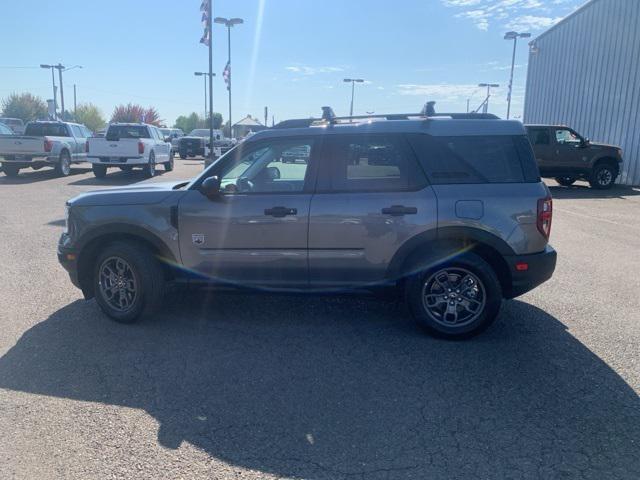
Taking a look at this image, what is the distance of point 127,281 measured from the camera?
16.4 ft

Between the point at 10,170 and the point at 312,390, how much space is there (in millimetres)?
19282

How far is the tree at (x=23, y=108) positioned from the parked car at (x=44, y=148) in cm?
6185

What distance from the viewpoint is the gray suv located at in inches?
178

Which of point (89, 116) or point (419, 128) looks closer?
point (419, 128)

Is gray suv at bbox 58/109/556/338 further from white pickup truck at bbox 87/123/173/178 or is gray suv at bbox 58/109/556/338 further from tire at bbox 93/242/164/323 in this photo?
white pickup truck at bbox 87/123/173/178

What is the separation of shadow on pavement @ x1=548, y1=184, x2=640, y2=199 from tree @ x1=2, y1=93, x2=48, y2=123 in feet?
244

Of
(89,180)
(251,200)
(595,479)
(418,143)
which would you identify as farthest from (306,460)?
(89,180)

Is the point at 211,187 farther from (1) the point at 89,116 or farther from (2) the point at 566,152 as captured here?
(1) the point at 89,116

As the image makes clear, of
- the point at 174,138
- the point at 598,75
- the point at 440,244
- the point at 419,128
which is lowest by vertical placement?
the point at 440,244

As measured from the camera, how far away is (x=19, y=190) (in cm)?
1550

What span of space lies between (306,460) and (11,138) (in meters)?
19.1

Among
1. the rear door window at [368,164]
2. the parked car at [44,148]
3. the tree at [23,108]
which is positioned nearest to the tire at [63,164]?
the parked car at [44,148]

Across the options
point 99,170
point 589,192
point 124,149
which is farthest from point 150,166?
point 589,192

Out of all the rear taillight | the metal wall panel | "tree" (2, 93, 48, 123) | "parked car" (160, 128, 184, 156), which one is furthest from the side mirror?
"tree" (2, 93, 48, 123)
